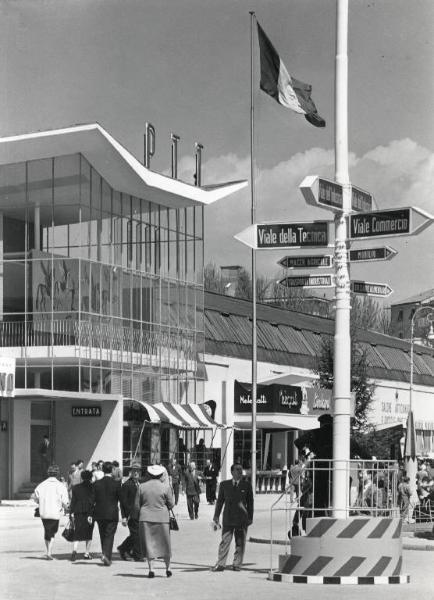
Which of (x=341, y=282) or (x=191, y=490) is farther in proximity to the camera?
(x=191, y=490)

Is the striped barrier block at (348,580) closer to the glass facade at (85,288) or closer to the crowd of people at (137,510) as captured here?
the crowd of people at (137,510)

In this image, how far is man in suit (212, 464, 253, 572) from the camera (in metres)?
17.5

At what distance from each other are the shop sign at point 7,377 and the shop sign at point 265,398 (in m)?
17.6

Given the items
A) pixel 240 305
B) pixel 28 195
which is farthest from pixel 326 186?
pixel 240 305

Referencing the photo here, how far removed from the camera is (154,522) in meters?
Result: 16.9

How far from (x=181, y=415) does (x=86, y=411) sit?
3.55 m

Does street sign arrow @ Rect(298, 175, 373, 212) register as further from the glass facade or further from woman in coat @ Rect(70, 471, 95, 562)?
the glass facade

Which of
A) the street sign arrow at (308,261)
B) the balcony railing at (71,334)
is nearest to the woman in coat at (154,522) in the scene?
the street sign arrow at (308,261)

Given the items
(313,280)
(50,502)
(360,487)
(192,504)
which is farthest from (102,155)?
(360,487)

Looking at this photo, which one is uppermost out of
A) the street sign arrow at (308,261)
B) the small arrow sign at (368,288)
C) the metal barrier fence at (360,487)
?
the street sign arrow at (308,261)

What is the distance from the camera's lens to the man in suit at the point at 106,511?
1855cm

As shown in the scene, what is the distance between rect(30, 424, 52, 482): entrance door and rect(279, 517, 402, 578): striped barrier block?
29.3m

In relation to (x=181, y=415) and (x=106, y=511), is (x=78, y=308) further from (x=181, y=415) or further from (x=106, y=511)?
(x=106, y=511)

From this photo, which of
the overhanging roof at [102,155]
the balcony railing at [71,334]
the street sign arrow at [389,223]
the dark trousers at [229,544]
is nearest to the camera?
the street sign arrow at [389,223]
